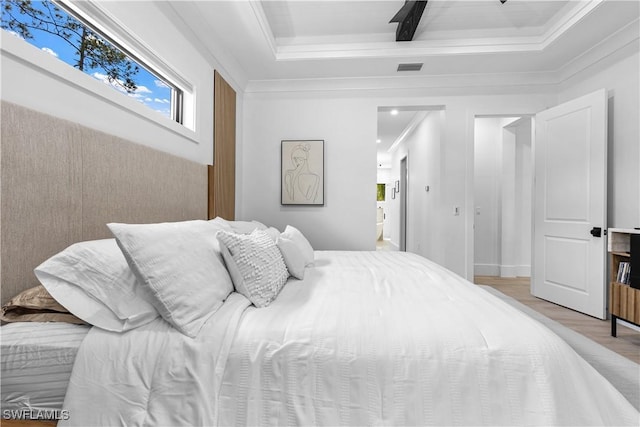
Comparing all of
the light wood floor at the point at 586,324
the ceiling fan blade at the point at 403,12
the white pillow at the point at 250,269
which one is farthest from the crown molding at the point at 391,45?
the light wood floor at the point at 586,324

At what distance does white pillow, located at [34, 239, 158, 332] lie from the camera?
94cm

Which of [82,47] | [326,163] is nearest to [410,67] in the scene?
[326,163]

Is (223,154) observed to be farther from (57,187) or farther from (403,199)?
(403,199)

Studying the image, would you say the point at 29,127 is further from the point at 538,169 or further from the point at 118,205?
the point at 538,169

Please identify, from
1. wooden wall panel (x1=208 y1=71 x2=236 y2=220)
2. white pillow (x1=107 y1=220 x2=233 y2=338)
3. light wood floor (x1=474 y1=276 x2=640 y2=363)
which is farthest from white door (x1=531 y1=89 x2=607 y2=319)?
wooden wall panel (x1=208 y1=71 x2=236 y2=220)

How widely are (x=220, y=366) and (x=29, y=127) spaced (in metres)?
1.17

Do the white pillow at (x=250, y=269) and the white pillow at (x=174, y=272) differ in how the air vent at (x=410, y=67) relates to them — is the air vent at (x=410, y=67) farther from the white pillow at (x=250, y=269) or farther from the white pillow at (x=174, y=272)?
the white pillow at (x=174, y=272)

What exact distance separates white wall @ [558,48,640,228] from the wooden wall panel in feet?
12.8

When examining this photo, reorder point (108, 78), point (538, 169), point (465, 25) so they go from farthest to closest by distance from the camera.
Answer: point (538, 169) < point (465, 25) < point (108, 78)

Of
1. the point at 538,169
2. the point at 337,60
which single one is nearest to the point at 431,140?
the point at 538,169

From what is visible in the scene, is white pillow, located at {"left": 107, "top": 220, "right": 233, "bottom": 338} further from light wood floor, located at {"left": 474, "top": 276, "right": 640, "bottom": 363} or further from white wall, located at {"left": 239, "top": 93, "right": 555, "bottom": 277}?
light wood floor, located at {"left": 474, "top": 276, "right": 640, "bottom": 363}

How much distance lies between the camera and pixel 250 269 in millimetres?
1229

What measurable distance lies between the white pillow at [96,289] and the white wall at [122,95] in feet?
2.33

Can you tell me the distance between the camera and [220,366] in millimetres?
875
